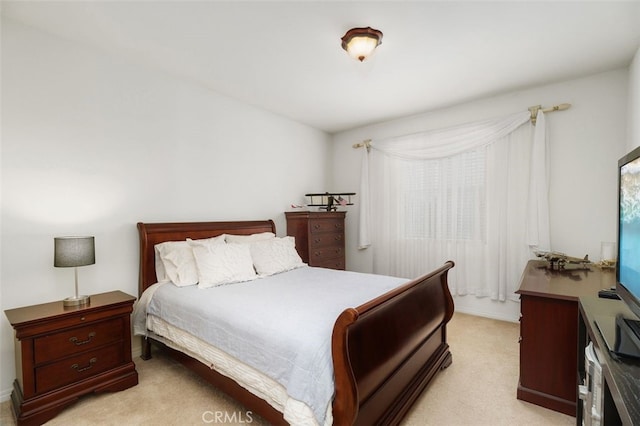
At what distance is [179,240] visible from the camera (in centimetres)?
288

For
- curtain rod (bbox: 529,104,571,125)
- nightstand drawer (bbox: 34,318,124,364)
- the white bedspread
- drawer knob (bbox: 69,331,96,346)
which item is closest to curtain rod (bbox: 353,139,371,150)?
curtain rod (bbox: 529,104,571,125)

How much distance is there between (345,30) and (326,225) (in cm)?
247

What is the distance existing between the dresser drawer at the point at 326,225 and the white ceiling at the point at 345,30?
161 centimetres

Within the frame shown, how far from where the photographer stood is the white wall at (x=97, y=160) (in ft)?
6.88

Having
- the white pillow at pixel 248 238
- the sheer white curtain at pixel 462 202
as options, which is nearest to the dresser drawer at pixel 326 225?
the sheer white curtain at pixel 462 202

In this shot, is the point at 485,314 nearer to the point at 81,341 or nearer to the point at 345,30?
the point at 345,30

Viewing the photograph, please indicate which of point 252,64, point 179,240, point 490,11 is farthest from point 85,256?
point 490,11

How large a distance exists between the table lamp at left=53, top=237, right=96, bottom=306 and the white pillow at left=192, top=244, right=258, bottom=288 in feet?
2.39

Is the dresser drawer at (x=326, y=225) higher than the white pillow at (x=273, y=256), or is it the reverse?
the dresser drawer at (x=326, y=225)

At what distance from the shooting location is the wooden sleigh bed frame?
132cm

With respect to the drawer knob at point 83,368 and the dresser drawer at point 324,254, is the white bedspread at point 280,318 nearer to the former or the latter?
the drawer knob at point 83,368

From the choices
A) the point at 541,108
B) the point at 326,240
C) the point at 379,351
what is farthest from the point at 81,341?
the point at 541,108

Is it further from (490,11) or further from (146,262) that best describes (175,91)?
(490,11)

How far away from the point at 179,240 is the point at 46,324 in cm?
116
